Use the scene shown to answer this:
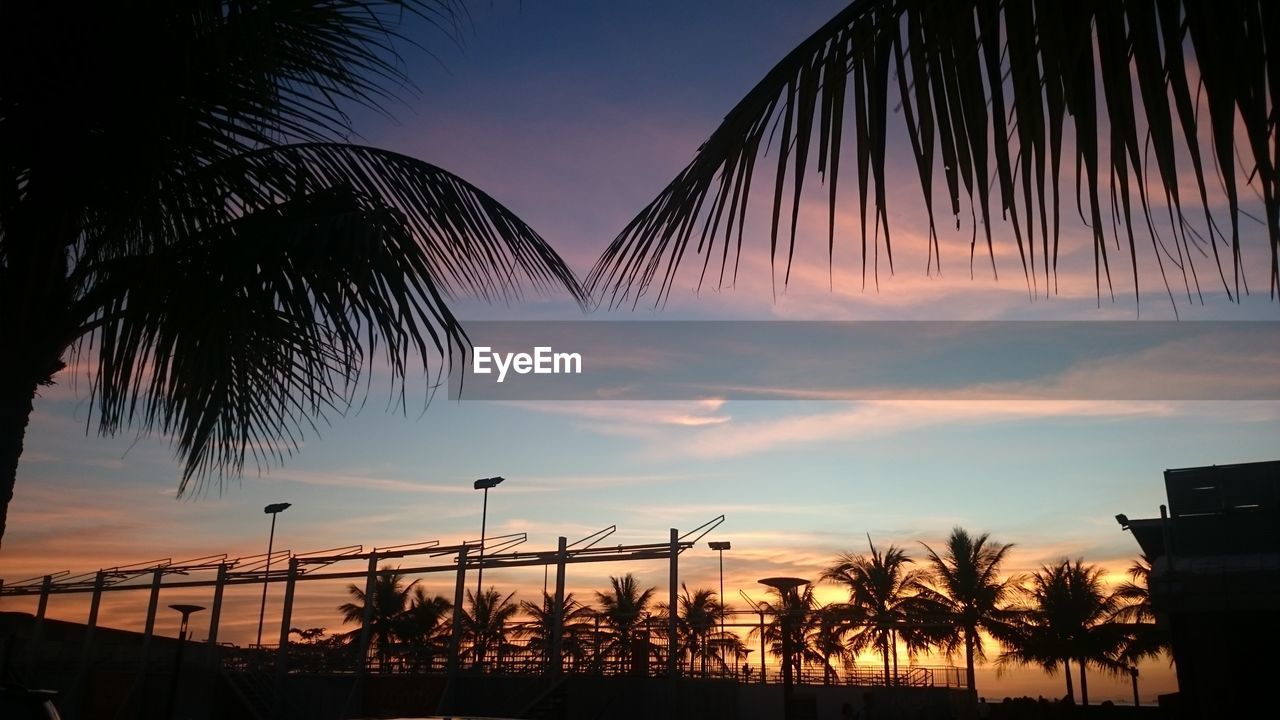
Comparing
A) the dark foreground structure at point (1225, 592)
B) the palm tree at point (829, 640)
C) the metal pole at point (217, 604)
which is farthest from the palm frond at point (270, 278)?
the palm tree at point (829, 640)

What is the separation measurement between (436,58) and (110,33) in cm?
92

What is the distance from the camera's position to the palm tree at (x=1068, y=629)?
1987 inches

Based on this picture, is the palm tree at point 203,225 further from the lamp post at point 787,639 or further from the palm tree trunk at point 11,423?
the lamp post at point 787,639

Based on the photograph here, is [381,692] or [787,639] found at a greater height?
[787,639]

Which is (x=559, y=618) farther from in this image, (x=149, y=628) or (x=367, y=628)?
(x=149, y=628)

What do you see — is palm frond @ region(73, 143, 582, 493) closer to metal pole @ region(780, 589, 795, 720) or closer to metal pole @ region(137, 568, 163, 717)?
metal pole @ region(780, 589, 795, 720)

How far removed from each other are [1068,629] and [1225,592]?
1527 inches

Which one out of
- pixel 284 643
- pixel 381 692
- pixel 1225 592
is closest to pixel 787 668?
pixel 1225 592

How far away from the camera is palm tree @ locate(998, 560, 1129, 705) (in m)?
50.5

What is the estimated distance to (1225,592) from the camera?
15.9 metres

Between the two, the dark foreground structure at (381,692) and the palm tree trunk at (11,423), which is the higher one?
the palm tree trunk at (11,423)

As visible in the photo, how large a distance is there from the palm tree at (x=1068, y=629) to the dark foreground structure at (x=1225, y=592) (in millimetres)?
31413

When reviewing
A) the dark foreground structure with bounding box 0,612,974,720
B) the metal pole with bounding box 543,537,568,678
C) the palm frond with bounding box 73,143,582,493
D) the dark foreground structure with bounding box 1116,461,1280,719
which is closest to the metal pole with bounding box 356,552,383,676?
the dark foreground structure with bounding box 0,612,974,720

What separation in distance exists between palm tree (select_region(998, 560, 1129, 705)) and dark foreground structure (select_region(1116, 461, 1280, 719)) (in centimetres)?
3141
